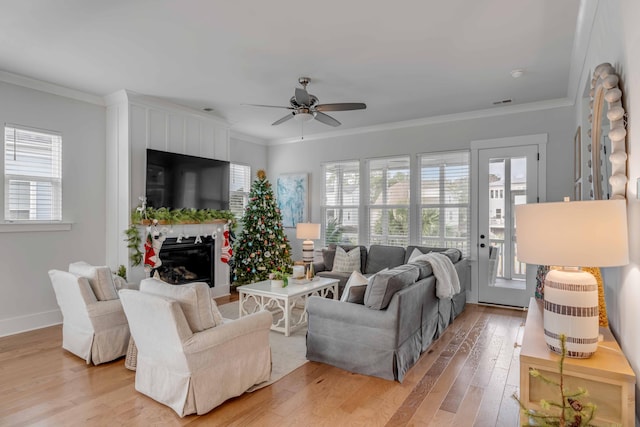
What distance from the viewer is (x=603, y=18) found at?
2346 millimetres

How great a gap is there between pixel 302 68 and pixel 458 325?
3538mm

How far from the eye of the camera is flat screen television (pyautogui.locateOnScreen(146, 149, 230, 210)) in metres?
5.04

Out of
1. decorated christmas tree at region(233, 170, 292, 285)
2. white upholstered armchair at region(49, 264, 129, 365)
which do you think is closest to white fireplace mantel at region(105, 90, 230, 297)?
white upholstered armchair at region(49, 264, 129, 365)

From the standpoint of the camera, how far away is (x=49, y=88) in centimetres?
446

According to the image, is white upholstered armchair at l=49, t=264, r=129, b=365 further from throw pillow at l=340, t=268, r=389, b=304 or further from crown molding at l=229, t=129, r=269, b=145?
crown molding at l=229, t=129, r=269, b=145

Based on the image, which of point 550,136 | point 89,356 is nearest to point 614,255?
point 89,356

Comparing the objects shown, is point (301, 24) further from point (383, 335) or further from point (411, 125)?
point (411, 125)

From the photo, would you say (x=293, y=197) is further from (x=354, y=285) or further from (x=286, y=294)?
→ (x=354, y=285)

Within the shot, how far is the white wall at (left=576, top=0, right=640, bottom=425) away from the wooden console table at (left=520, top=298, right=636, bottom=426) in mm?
107

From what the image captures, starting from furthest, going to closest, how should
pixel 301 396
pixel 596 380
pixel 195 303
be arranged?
pixel 301 396 < pixel 195 303 < pixel 596 380

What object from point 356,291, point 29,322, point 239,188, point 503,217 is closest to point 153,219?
point 29,322

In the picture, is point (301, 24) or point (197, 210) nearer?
point (301, 24)

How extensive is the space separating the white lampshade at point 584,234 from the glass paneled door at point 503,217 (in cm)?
396

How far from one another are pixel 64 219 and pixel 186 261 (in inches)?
65.5
